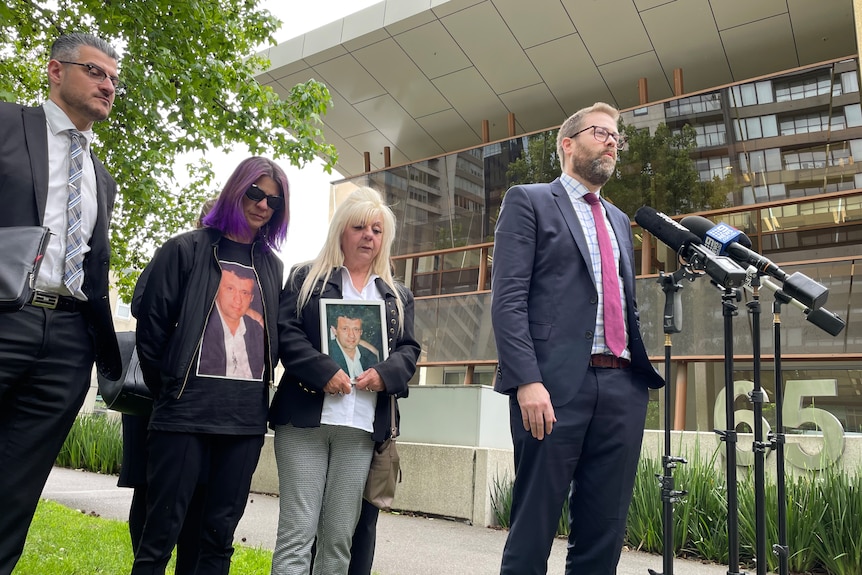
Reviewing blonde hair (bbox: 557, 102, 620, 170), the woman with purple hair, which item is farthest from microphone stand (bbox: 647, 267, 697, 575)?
the woman with purple hair

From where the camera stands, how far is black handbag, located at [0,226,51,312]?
245cm

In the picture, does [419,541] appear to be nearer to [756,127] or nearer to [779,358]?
[779,358]

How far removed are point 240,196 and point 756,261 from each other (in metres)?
2.24

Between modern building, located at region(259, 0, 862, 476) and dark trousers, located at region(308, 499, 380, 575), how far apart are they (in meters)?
5.73

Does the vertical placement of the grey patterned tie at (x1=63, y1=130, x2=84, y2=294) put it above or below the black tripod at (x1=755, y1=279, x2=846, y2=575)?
above

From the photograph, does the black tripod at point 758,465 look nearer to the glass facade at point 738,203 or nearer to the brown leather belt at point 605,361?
the brown leather belt at point 605,361

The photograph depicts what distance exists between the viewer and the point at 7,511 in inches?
103

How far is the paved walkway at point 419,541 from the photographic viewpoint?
5359mm

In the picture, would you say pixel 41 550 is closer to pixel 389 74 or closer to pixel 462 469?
pixel 462 469

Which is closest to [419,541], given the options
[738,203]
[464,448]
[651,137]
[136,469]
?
[464,448]

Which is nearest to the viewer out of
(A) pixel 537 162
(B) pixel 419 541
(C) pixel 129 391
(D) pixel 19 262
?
(D) pixel 19 262

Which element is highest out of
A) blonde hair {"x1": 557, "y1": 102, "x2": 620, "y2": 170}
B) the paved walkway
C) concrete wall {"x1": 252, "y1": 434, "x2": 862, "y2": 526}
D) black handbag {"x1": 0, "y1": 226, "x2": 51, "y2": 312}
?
blonde hair {"x1": 557, "y1": 102, "x2": 620, "y2": 170}

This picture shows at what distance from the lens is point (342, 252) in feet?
11.4

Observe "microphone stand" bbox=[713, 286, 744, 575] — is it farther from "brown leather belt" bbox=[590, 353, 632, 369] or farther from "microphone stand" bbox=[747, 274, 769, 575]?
"brown leather belt" bbox=[590, 353, 632, 369]
